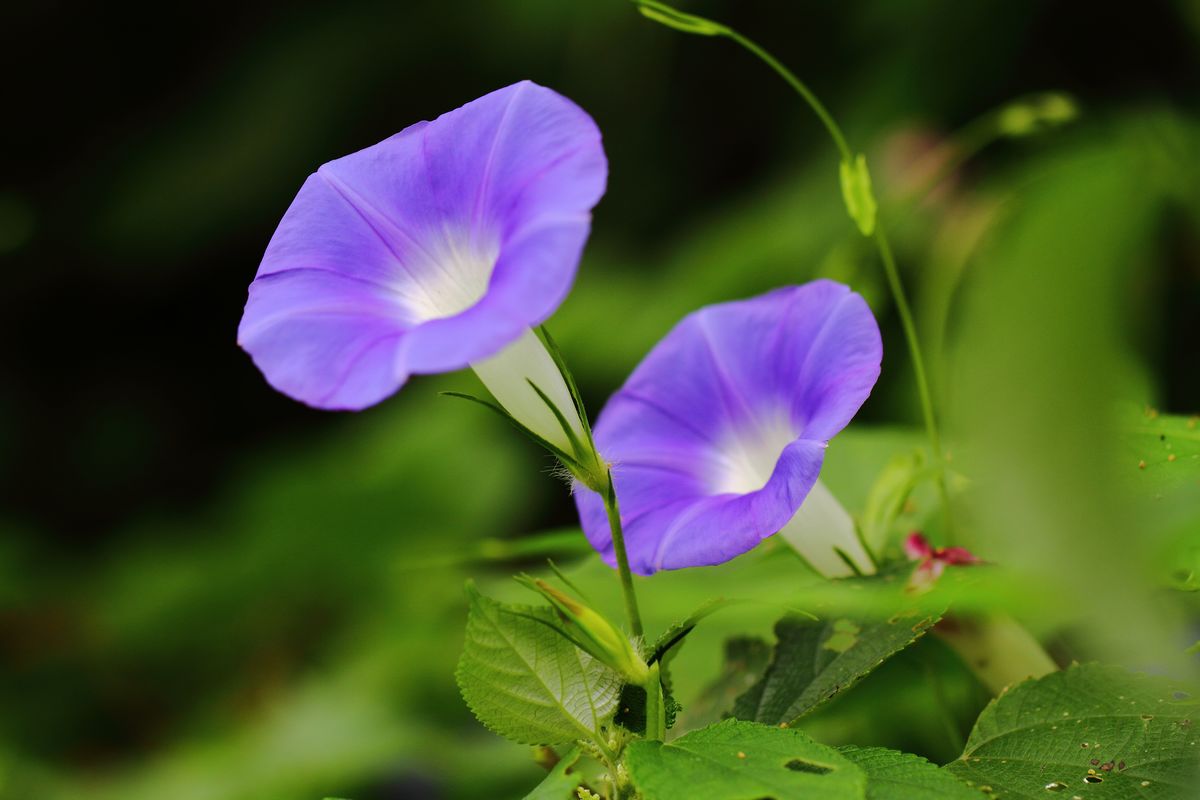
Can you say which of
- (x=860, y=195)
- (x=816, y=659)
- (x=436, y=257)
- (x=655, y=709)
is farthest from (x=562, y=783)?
(x=860, y=195)

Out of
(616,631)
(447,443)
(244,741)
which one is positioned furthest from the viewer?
(447,443)

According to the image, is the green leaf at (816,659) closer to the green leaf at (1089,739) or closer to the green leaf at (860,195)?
the green leaf at (1089,739)

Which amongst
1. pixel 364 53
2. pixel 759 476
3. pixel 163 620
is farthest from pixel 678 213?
pixel 759 476

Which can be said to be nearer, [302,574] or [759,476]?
[759,476]

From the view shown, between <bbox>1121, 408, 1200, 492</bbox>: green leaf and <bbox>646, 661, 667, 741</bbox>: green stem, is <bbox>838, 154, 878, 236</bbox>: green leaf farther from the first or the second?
<bbox>646, 661, 667, 741</bbox>: green stem

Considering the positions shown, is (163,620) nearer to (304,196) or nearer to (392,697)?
(392,697)

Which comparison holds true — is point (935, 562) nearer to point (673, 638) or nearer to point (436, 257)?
point (673, 638)

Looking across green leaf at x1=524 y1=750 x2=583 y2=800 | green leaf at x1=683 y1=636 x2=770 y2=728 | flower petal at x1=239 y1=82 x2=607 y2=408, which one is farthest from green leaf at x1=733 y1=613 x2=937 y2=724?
flower petal at x1=239 y1=82 x2=607 y2=408

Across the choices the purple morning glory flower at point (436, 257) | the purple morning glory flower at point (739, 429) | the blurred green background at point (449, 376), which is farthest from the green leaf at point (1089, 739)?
the purple morning glory flower at point (436, 257)

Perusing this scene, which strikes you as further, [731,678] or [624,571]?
[731,678]
